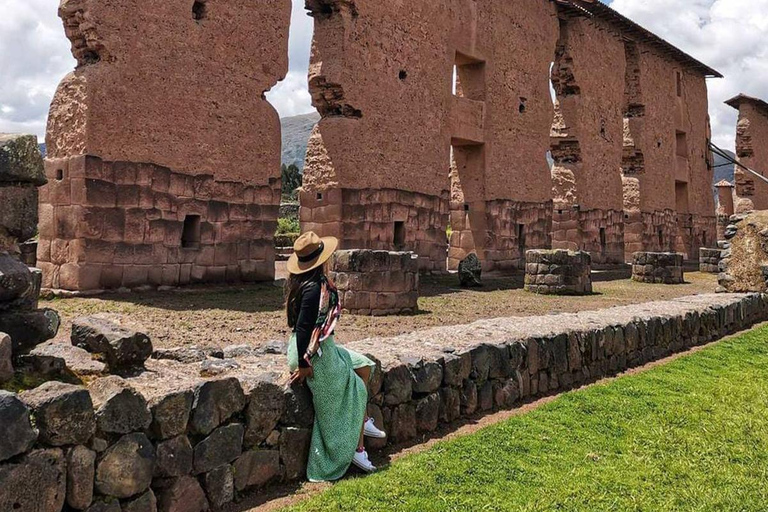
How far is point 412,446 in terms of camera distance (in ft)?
15.8

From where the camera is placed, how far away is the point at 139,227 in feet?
34.1

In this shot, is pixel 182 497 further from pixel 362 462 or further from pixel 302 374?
pixel 362 462

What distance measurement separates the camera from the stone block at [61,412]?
2822 mm

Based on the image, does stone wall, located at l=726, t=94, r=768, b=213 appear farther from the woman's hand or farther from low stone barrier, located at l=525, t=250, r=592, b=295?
the woman's hand

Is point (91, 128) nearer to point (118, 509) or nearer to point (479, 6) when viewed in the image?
point (118, 509)

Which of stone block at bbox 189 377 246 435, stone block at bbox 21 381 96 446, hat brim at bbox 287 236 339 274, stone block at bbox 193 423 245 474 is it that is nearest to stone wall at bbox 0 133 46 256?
stone block at bbox 21 381 96 446

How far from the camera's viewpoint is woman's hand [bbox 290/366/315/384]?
13.3 ft

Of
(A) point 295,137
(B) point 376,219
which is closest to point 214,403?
(B) point 376,219

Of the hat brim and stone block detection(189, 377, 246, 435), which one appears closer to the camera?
stone block detection(189, 377, 246, 435)

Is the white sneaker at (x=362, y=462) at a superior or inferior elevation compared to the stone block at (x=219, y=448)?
inferior

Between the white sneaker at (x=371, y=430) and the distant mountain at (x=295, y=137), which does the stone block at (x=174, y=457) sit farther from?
the distant mountain at (x=295, y=137)

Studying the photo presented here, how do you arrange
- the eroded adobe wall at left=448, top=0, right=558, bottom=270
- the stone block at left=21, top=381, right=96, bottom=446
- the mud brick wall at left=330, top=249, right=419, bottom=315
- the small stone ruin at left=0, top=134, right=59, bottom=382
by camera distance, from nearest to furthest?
1. the stone block at left=21, top=381, right=96, bottom=446
2. the small stone ruin at left=0, top=134, right=59, bottom=382
3. the mud brick wall at left=330, top=249, right=419, bottom=315
4. the eroded adobe wall at left=448, top=0, right=558, bottom=270

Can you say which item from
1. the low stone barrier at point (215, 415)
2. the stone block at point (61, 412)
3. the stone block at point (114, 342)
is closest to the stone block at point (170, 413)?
the low stone barrier at point (215, 415)

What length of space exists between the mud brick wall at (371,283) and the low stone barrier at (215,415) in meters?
3.94
